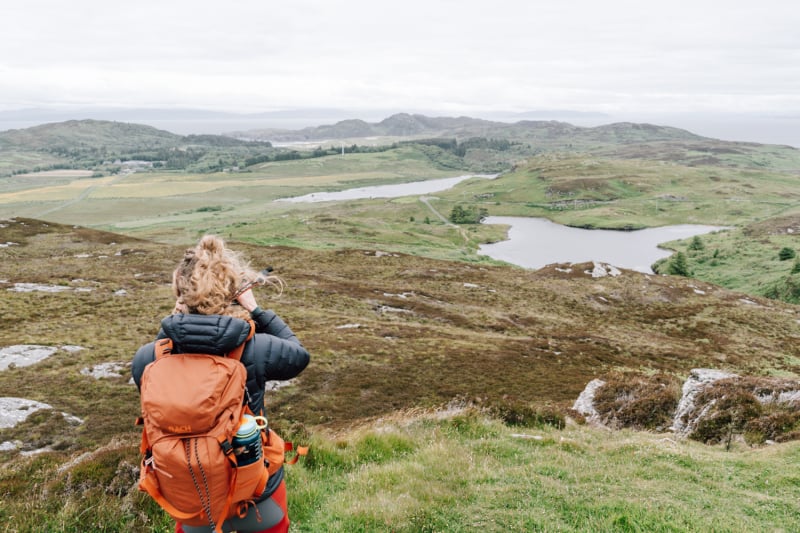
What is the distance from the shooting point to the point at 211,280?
4594mm

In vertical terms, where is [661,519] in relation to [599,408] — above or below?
above

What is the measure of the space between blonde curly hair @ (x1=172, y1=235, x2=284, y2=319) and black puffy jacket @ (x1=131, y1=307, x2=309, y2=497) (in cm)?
20

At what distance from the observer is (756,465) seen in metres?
11.0

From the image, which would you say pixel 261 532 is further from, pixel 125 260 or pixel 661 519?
pixel 125 260

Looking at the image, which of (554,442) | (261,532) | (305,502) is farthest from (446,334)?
(261,532)

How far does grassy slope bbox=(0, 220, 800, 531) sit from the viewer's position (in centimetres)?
783

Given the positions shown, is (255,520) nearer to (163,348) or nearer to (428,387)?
(163,348)

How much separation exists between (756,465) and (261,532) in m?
11.9

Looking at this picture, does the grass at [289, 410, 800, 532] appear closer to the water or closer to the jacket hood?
the jacket hood

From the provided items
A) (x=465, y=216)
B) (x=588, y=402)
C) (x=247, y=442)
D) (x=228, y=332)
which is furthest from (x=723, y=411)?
(x=465, y=216)

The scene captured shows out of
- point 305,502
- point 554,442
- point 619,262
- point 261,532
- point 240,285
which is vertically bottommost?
point 619,262

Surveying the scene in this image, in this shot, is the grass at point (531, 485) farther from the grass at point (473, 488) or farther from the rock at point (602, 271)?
the rock at point (602, 271)

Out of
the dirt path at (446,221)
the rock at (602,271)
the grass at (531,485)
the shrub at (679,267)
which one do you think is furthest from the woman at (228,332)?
the dirt path at (446,221)

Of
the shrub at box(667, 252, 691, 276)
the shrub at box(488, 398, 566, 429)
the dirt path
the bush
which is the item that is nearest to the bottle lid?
the shrub at box(488, 398, 566, 429)
